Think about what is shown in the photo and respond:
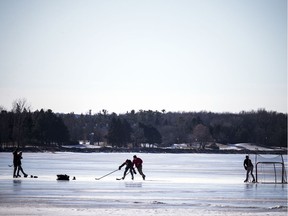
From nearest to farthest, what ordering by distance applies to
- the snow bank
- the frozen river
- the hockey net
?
the snow bank, the frozen river, the hockey net

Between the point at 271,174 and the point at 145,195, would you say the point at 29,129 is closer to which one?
the point at 271,174

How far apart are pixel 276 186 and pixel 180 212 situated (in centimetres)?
1727

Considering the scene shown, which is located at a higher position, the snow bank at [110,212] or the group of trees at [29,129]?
the group of trees at [29,129]

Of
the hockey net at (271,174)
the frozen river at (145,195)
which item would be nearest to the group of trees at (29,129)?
the hockey net at (271,174)

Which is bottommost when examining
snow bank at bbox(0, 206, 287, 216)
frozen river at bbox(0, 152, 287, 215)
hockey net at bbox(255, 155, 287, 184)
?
snow bank at bbox(0, 206, 287, 216)

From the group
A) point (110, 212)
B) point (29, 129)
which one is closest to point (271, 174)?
point (110, 212)

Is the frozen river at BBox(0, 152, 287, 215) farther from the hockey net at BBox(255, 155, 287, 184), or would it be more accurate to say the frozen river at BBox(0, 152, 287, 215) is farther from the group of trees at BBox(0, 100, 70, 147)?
the group of trees at BBox(0, 100, 70, 147)

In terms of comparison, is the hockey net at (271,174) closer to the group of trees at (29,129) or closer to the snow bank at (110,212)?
the snow bank at (110,212)

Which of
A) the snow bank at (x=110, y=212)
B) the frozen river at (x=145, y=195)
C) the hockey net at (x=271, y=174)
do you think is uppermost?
the hockey net at (x=271, y=174)

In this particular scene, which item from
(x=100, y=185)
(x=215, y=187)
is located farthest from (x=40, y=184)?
(x=215, y=187)

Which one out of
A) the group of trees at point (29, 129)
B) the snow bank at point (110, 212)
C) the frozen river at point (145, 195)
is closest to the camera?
the snow bank at point (110, 212)

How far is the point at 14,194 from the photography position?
1208 inches

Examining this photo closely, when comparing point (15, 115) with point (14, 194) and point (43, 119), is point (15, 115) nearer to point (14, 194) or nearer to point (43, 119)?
point (43, 119)

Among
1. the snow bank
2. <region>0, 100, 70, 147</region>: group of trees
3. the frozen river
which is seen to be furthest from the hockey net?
<region>0, 100, 70, 147</region>: group of trees
